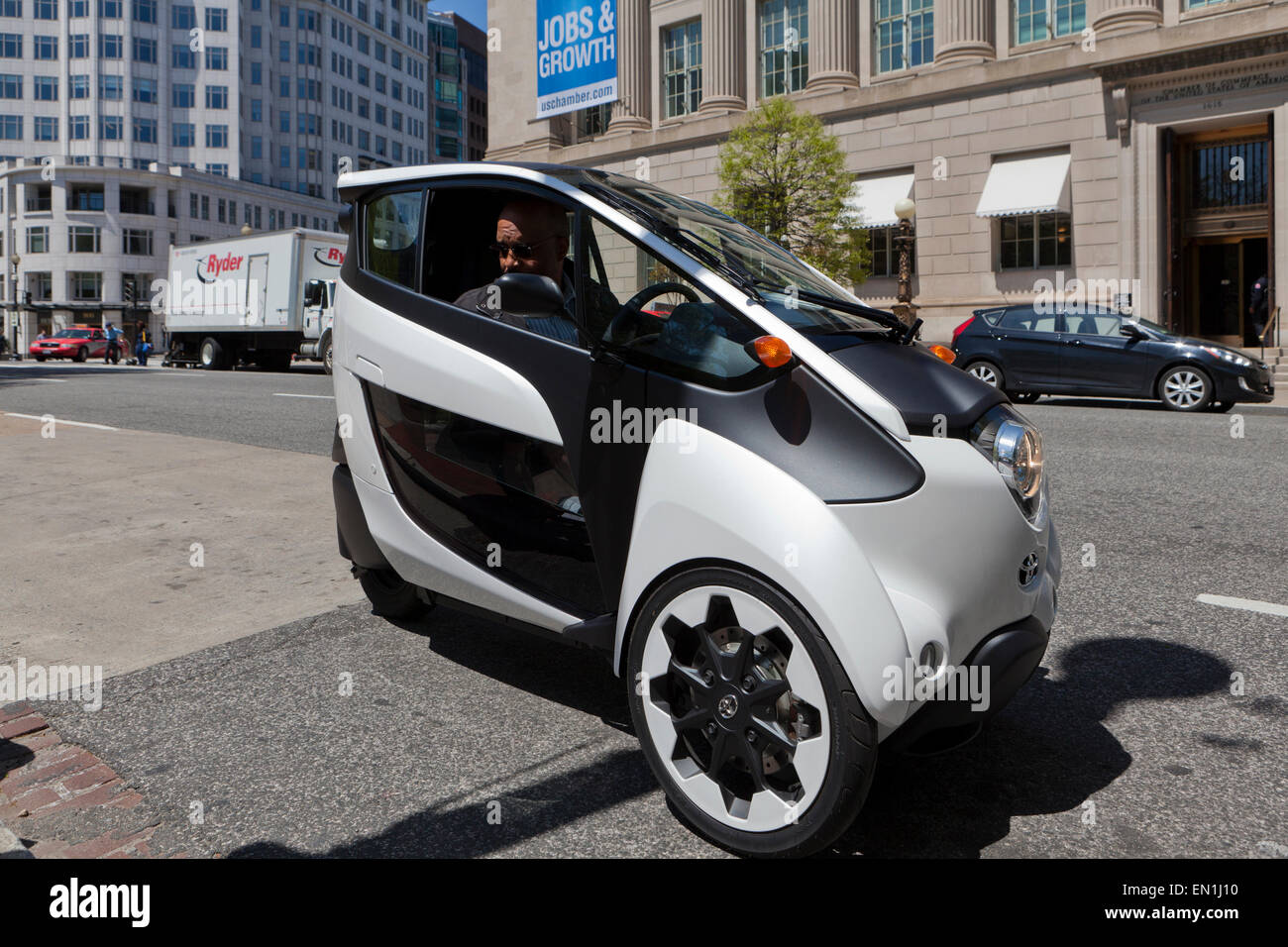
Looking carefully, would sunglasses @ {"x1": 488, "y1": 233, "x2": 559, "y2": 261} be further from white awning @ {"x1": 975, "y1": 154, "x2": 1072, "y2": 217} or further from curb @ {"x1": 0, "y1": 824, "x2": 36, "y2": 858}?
white awning @ {"x1": 975, "y1": 154, "x2": 1072, "y2": 217}

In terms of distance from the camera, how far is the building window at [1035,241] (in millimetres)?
27078

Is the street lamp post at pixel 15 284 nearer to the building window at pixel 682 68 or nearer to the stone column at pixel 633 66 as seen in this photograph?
the stone column at pixel 633 66

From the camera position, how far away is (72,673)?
13.0 feet

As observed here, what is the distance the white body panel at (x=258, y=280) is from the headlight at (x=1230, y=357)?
20594 mm

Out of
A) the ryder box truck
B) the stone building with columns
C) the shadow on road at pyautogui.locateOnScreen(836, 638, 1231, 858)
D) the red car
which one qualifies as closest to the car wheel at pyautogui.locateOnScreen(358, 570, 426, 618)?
the shadow on road at pyautogui.locateOnScreen(836, 638, 1231, 858)

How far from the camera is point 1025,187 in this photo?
27172 mm

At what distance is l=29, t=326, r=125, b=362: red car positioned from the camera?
162 feet

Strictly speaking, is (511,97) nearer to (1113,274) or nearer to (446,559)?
(1113,274)

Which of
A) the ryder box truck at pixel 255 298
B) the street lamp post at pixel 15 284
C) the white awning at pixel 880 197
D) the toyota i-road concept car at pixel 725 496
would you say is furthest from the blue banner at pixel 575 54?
the street lamp post at pixel 15 284

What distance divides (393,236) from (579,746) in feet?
6.31

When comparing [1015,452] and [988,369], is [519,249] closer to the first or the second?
[1015,452]

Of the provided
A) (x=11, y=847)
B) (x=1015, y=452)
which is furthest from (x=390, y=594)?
(x=1015, y=452)

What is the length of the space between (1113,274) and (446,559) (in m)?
26.2
